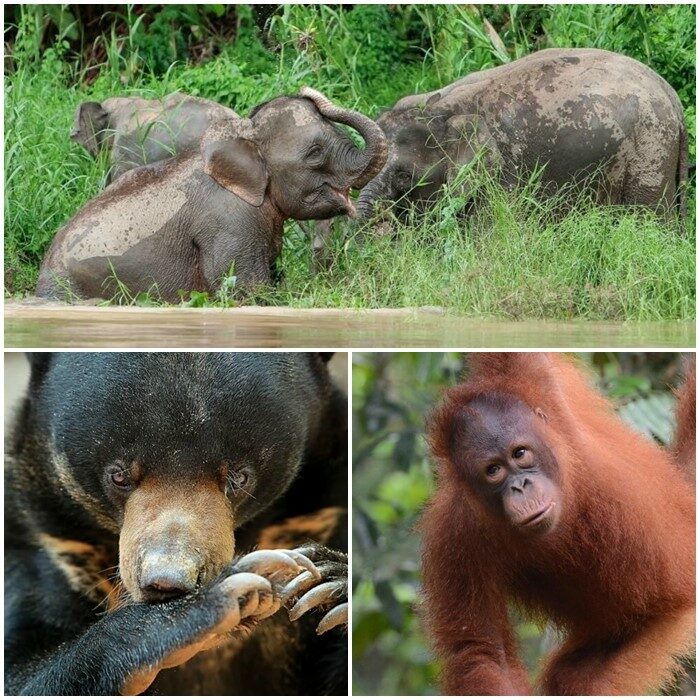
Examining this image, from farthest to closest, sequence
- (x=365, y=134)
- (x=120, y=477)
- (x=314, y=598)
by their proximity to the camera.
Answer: (x=365, y=134) → (x=120, y=477) → (x=314, y=598)

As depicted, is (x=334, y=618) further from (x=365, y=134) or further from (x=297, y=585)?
(x=365, y=134)

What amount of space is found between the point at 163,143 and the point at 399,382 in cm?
418

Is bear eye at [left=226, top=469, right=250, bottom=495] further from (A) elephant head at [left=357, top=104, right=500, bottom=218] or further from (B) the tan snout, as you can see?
(A) elephant head at [left=357, top=104, right=500, bottom=218]

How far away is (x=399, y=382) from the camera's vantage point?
13.0ft

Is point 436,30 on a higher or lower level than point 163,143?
higher

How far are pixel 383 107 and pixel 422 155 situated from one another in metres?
0.81

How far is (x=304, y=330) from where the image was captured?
187 inches

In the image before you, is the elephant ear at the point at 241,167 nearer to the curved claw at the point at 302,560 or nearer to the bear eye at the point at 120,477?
the bear eye at the point at 120,477

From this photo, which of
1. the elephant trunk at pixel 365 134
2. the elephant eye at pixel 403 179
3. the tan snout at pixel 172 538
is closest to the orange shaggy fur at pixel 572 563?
the tan snout at pixel 172 538

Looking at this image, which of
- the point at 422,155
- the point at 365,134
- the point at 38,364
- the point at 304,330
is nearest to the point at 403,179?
the point at 422,155

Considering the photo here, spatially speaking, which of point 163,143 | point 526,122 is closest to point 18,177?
point 163,143

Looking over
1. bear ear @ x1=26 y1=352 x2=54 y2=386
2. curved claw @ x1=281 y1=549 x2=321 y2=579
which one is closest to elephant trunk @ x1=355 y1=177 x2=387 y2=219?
bear ear @ x1=26 y1=352 x2=54 y2=386

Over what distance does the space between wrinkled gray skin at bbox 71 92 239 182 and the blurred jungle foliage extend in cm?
387

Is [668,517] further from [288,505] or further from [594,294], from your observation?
[594,294]
